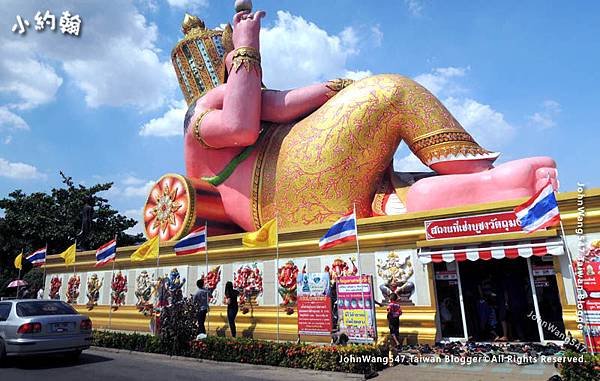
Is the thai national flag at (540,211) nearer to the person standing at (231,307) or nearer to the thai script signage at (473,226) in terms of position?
the thai script signage at (473,226)

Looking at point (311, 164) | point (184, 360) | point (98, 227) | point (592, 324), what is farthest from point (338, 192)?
point (98, 227)

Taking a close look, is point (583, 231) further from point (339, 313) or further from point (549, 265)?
point (339, 313)

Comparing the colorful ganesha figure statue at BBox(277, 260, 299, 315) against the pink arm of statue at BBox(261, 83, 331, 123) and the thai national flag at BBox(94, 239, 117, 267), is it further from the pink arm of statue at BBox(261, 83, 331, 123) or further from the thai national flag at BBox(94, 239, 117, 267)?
the thai national flag at BBox(94, 239, 117, 267)

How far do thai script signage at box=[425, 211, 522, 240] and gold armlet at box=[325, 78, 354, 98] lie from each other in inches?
189

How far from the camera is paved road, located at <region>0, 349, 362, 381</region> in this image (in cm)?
675

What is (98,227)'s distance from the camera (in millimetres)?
28766

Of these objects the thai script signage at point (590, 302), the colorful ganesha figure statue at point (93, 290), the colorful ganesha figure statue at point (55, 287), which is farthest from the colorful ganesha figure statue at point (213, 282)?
the colorful ganesha figure statue at point (55, 287)

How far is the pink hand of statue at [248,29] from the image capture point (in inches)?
464

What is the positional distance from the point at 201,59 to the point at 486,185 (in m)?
9.51

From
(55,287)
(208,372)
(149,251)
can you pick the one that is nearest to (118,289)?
(149,251)

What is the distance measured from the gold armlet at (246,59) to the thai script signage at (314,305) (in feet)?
19.4

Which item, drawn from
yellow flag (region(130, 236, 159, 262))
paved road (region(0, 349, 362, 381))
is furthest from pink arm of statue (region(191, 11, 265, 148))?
paved road (region(0, 349, 362, 381))

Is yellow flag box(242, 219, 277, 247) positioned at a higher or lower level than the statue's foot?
lower

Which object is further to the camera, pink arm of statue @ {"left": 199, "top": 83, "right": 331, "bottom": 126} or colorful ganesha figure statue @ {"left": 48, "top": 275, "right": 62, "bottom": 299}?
colorful ganesha figure statue @ {"left": 48, "top": 275, "right": 62, "bottom": 299}
